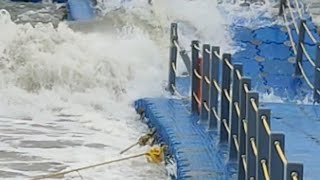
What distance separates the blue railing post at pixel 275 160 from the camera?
15.2 feet

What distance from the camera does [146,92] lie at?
11.4m

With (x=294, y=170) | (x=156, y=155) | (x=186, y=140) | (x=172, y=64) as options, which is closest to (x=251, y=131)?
(x=294, y=170)

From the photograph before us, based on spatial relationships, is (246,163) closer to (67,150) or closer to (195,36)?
(67,150)

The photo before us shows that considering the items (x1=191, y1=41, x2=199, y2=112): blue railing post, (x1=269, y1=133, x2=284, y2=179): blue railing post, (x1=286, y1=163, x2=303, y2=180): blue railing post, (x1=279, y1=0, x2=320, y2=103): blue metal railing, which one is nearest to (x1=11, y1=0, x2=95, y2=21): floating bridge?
(x1=279, y1=0, x2=320, y2=103): blue metal railing

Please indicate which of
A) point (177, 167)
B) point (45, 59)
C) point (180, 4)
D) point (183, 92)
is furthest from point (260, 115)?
point (180, 4)

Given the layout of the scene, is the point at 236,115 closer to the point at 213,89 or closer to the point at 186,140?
the point at 186,140

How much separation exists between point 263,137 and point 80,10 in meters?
12.6

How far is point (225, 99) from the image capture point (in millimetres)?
7578

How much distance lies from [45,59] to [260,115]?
779cm

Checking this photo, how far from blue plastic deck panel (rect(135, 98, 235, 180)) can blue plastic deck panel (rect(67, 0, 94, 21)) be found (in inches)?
279

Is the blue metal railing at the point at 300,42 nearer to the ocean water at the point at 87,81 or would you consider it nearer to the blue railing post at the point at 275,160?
the ocean water at the point at 87,81

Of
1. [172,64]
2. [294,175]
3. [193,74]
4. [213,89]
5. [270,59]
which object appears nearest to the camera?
[294,175]

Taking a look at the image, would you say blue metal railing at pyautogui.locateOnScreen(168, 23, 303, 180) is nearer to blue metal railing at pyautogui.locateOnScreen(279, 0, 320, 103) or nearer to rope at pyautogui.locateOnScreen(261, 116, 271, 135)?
rope at pyautogui.locateOnScreen(261, 116, 271, 135)

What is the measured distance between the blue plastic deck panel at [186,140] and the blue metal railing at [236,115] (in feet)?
0.42
